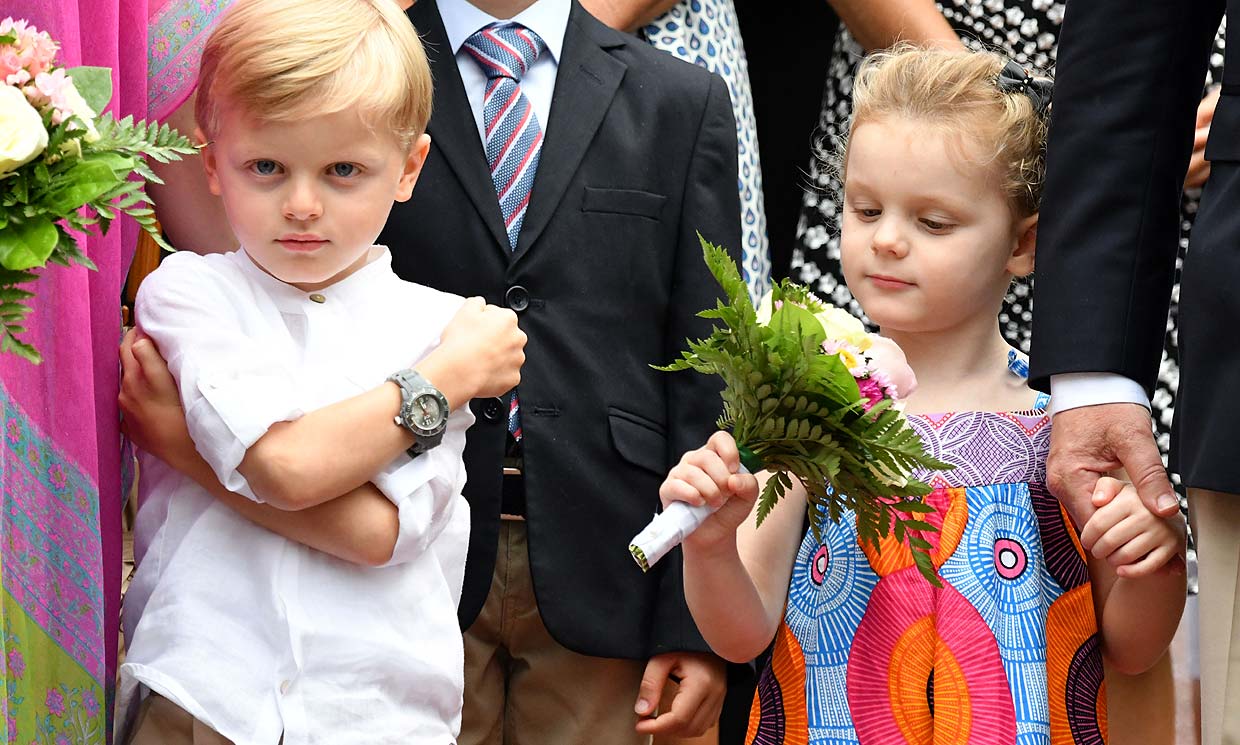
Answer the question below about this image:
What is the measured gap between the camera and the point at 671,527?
7.98 ft

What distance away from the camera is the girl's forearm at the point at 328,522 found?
2.44m

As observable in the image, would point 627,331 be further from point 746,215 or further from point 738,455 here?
point 746,215

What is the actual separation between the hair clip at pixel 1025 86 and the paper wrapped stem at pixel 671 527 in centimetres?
95

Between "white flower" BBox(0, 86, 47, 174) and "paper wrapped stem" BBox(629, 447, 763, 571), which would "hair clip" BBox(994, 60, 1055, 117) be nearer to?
"paper wrapped stem" BBox(629, 447, 763, 571)

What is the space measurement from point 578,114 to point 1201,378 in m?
1.28

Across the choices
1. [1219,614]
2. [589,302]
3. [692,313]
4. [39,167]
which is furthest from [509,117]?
[1219,614]

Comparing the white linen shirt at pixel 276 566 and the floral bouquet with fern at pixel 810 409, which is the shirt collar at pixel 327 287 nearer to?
the white linen shirt at pixel 276 566

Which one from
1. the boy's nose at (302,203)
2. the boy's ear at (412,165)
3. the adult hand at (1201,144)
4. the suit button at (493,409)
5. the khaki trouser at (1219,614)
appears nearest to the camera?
the khaki trouser at (1219,614)

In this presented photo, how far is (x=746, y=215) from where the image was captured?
153 inches

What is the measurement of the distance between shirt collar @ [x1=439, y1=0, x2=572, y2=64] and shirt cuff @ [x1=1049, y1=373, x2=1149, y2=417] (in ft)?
3.83

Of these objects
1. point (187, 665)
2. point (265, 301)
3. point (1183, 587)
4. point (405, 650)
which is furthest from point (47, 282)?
point (1183, 587)

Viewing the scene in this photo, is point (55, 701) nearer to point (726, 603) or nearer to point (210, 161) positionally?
point (210, 161)

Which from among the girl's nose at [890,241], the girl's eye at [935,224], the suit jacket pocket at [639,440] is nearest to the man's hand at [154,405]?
the suit jacket pocket at [639,440]

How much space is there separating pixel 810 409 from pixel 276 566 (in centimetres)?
81
